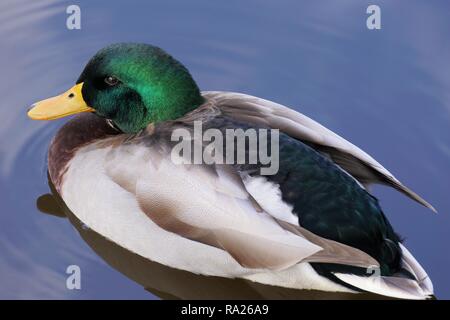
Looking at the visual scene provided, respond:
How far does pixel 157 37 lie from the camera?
7637 millimetres

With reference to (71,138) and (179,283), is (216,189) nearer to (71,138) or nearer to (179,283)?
(179,283)

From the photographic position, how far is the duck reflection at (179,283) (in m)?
5.70

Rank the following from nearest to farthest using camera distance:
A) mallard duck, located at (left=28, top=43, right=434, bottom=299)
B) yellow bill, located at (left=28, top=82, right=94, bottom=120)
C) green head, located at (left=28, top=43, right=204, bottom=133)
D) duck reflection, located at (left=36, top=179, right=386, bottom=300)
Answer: mallard duck, located at (left=28, top=43, right=434, bottom=299)
duck reflection, located at (left=36, top=179, right=386, bottom=300)
green head, located at (left=28, top=43, right=204, bottom=133)
yellow bill, located at (left=28, top=82, right=94, bottom=120)

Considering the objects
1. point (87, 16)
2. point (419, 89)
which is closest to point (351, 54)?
point (419, 89)

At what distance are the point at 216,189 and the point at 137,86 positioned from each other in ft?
2.83

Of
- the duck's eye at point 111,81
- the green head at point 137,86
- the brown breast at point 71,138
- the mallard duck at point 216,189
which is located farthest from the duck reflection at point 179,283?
the duck's eye at point 111,81

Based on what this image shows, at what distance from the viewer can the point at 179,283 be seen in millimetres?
5867

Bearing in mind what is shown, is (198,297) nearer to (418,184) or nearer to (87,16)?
(418,184)

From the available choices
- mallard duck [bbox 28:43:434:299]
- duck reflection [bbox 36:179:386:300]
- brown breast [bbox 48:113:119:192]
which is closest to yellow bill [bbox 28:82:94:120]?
mallard duck [bbox 28:43:434:299]

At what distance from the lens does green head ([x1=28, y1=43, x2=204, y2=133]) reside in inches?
235

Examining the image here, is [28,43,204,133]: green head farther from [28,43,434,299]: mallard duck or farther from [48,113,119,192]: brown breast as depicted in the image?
[48,113,119,192]: brown breast

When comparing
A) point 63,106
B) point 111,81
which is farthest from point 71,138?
point 111,81

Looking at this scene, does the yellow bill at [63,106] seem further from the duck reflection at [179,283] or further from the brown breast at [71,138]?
the duck reflection at [179,283]
